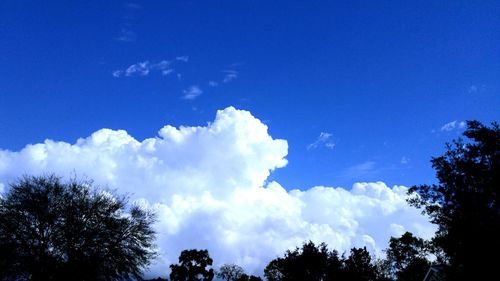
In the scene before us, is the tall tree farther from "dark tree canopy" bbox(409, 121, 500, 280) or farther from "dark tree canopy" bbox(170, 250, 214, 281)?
"dark tree canopy" bbox(170, 250, 214, 281)

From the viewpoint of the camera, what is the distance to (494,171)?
2258cm

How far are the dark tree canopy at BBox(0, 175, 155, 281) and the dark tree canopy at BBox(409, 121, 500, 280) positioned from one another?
23.7m

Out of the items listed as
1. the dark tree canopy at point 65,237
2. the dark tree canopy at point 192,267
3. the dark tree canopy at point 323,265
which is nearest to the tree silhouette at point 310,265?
the dark tree canopy at point 323,265

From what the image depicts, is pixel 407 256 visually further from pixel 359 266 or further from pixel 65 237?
pixel 65 237

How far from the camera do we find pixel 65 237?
95.9 ft

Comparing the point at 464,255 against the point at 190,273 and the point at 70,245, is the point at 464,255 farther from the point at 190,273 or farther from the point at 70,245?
the point at 190,273

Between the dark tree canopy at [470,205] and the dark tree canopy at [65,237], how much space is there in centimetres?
2365

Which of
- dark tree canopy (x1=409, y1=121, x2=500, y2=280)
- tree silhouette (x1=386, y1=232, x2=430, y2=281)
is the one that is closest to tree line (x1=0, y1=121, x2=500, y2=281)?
dark tree canopy (x1=409, y1=121, x2=500, y2=280)

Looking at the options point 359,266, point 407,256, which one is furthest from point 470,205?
point 407,256

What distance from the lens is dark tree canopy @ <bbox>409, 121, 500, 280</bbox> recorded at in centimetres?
2112

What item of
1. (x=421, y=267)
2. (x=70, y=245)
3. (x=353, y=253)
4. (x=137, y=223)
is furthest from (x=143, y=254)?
(x=421, y=267)

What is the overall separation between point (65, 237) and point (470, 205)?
28.9 metres

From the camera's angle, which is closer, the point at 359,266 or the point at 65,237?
the point at 65,237

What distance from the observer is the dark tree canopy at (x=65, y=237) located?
27.6 m
